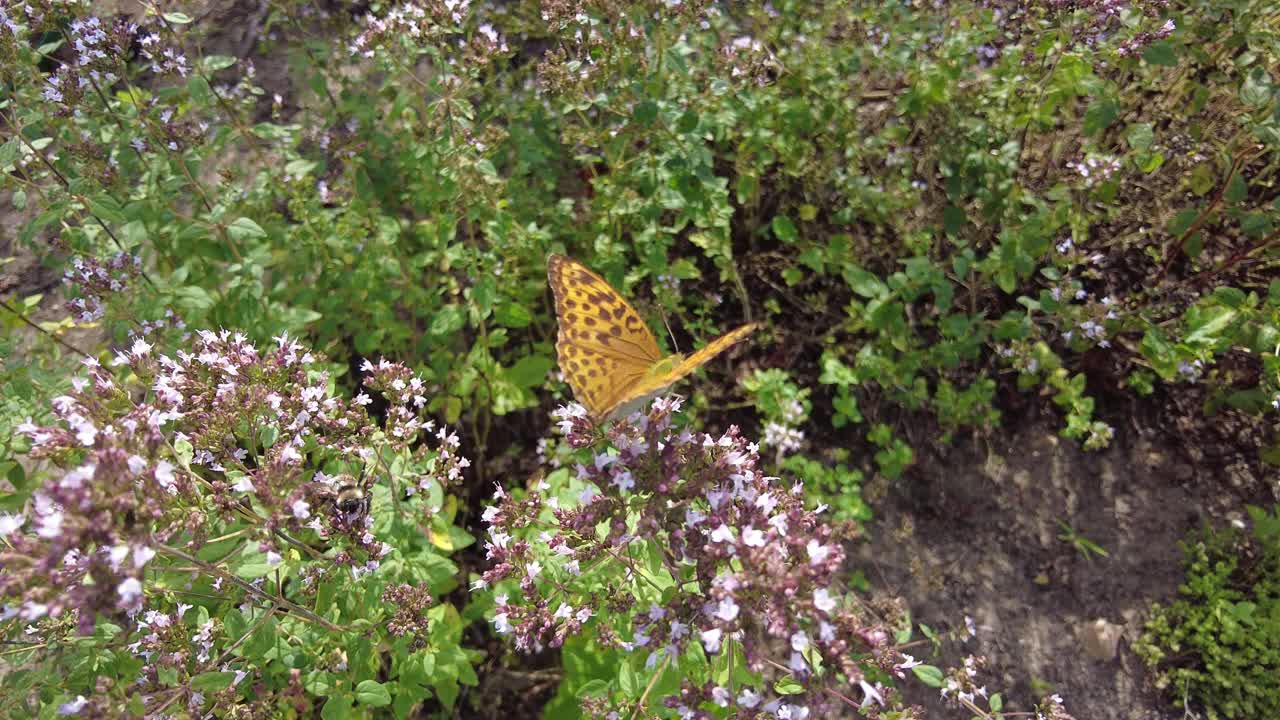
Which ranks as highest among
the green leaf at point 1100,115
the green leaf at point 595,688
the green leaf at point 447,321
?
the green leaf at point 1100,115

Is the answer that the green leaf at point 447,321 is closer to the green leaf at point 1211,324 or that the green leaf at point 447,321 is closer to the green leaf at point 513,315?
the green leaf at point 513,315

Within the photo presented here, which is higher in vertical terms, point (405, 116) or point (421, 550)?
point (405, 116)

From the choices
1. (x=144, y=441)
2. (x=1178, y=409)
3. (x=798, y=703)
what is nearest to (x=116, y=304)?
(x=144, y=441)

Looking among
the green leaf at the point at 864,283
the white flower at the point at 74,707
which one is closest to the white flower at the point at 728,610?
the white flower at the point at 74,707

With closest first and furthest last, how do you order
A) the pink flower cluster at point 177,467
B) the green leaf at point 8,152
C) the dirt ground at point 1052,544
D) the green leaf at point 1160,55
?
the pink flower cluster at point 177,467 < the green leaf at point 8,152 < the green leaf at point 1160,55 < the dirt ground at point 1052,544

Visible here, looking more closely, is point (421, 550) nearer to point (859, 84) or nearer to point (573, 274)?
point (573, 274)

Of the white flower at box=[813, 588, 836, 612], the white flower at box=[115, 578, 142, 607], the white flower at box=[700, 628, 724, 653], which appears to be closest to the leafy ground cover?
the white flower at box=[813, 588, 836, 612]

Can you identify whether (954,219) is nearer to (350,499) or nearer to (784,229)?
(784,229)
